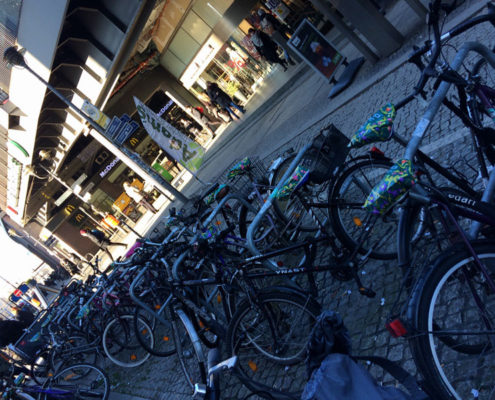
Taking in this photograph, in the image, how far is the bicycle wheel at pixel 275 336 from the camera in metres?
3.42

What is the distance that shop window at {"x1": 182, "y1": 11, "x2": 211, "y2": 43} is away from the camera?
57.6 ft

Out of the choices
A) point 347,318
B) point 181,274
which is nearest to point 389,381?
point 347,318

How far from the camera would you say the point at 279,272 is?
11.9 feet

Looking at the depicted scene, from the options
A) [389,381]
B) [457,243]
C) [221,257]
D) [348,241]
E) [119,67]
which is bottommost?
[389,381]

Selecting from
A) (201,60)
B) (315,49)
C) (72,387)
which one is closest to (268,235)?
(72,387)

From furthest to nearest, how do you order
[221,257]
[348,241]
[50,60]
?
1. [50,60]
2. [221,257]
3. [348,241]

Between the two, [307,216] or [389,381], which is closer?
[389,381]

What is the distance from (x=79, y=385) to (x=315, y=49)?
850 centimetres

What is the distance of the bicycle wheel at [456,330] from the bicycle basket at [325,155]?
Answer: 6.41 ft

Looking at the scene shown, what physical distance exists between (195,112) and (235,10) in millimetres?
6746

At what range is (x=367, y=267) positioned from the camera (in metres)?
4.16

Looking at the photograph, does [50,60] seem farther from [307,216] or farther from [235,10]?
[307,216]

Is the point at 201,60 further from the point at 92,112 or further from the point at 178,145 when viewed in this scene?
the point at 178,145

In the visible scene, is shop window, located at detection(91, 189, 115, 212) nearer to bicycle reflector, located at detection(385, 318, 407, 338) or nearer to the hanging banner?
the hanging banner
